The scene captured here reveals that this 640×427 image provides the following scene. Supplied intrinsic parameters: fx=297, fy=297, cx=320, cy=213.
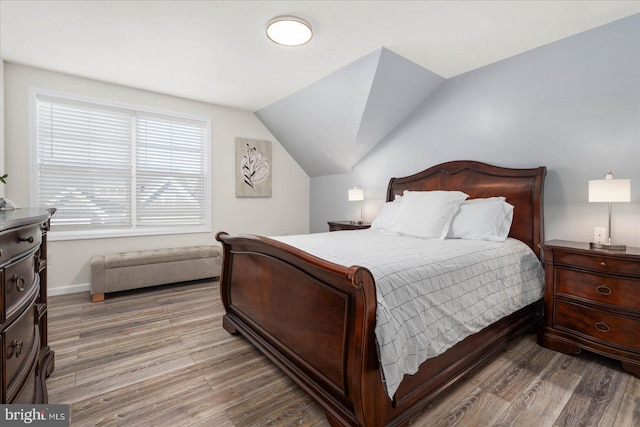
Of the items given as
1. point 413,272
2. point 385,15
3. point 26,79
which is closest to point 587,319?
point 413,272

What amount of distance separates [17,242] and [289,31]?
2256 millimetres

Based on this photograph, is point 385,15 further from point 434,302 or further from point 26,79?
point 26,79

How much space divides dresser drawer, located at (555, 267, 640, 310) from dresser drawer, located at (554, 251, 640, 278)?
0.05 metres

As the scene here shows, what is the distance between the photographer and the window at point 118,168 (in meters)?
3.35

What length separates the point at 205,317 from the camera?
276 centimetres

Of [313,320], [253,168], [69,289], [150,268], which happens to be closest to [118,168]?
[150,268]

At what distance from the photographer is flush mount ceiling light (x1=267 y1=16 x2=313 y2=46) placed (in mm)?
2309

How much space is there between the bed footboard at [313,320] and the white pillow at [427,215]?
4.68 ft

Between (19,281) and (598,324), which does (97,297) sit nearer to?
(19,281)

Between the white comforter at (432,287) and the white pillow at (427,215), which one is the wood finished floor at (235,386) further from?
the white pillow at (427,215)

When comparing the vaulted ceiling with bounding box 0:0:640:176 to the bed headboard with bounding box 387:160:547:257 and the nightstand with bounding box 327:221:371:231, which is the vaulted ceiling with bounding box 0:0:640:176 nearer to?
the bed headboard with bounding box 387:160:547:257

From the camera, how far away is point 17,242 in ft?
3.40

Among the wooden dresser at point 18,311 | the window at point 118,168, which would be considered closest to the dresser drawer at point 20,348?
the wooden dresser at point 18,311

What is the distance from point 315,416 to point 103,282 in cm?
287
